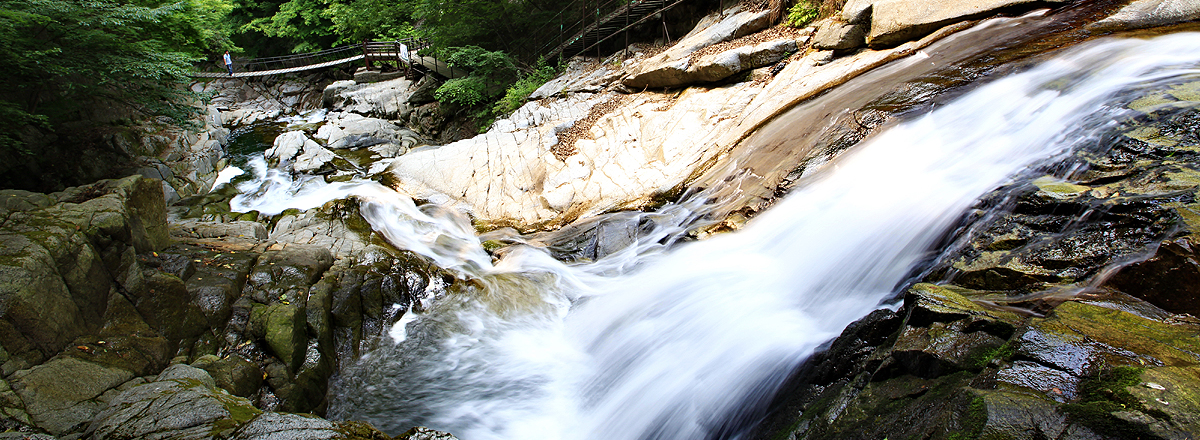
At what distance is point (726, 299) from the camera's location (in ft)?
19.8

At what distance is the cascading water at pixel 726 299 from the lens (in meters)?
5.07

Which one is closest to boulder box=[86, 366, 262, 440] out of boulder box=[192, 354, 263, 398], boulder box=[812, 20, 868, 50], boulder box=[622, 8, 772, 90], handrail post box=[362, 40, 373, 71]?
boulder box=[192, 354, 263, 398]

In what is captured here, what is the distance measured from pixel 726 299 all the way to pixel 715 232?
1.70m

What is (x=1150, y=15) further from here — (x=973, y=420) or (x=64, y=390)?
(x=64, y=390)

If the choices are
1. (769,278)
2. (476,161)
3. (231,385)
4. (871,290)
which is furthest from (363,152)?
(871,290)

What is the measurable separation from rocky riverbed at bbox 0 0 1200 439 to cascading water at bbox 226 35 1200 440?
16.3 inches

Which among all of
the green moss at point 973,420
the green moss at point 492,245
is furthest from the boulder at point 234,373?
the green moss at point 973,420

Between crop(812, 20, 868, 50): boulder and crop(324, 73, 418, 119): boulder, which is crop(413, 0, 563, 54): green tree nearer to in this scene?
crop(324, 73, 418, 119): boulder

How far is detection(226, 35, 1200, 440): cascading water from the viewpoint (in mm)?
5070

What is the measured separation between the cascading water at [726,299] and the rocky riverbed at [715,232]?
0.41 meters

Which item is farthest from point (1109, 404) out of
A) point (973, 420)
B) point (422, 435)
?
point (422, 435)

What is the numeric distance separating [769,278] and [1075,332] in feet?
10.8

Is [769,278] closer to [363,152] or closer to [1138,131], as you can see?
[1138,131]

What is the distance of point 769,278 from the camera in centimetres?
618
